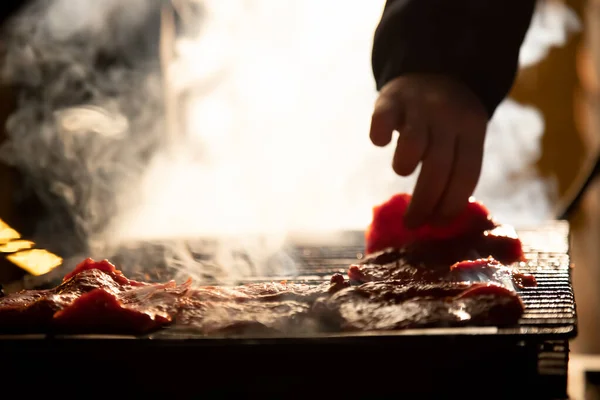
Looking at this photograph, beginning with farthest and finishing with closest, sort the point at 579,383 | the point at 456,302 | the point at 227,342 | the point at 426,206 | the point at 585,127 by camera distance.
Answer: the point at 585,127 < the point at 579,383 < the point at 426,206 < the point at 456,302 < the point at 227,342

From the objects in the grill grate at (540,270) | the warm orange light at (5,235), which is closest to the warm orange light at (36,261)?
the warm orange light at (5,235)

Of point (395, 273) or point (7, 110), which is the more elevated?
point (7, 110)

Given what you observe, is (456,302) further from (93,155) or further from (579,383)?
(93,155)

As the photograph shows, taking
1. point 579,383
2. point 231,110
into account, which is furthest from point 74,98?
point 579,383

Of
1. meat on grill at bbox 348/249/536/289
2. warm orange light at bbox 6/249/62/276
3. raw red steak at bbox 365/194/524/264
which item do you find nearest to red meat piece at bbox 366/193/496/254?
raw red steak at bbox 365/194/524/264

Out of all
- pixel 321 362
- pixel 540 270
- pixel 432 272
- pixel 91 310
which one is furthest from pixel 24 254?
pixel 540 270

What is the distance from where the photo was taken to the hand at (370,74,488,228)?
8.02ft

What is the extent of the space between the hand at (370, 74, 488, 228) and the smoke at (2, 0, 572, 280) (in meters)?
2.86

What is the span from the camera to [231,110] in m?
7.66

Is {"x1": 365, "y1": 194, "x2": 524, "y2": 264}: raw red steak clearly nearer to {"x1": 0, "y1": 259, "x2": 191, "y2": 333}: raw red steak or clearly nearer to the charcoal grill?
the charcoal grill

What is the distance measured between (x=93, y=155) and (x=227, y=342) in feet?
11.9

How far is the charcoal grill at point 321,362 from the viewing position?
72.9 inches

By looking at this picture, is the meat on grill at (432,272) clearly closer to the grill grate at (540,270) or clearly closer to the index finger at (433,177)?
the grill grate at (540,270)

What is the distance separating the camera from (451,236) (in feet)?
9.70
